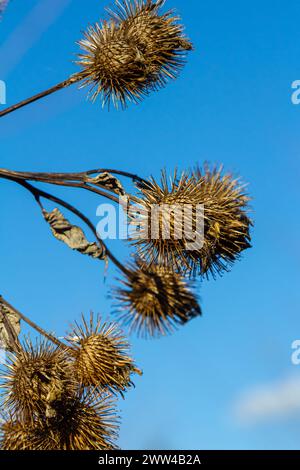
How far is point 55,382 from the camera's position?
654 centimetres

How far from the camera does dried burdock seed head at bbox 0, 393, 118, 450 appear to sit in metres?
6.66

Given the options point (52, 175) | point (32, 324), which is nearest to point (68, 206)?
point (52, 175)

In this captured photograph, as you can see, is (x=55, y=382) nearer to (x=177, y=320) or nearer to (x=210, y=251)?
(x=177, y=320)

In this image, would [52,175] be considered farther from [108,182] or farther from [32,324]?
[32,324]

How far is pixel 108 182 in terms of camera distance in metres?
6.86

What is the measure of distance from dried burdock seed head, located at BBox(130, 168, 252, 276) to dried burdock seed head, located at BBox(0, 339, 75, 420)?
99 centimetres

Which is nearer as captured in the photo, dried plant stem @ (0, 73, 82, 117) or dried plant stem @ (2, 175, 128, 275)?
dried plant stem @ (2, 175, 128, 275)

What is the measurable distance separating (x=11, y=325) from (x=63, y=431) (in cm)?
89

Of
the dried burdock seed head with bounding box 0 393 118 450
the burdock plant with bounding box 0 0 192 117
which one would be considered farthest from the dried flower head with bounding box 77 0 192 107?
the dried burdock seed head with bounding box 0 393 118 450

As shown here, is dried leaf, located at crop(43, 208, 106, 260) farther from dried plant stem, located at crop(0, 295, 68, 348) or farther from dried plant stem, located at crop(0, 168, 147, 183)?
dried plant stem, located at crop(0, 295, 68, 348)

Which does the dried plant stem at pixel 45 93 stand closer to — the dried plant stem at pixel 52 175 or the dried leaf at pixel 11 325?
the dried plant stem at pixel 52 175

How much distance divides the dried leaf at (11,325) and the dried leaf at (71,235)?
2.67ft

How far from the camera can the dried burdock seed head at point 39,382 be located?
6539 mm
